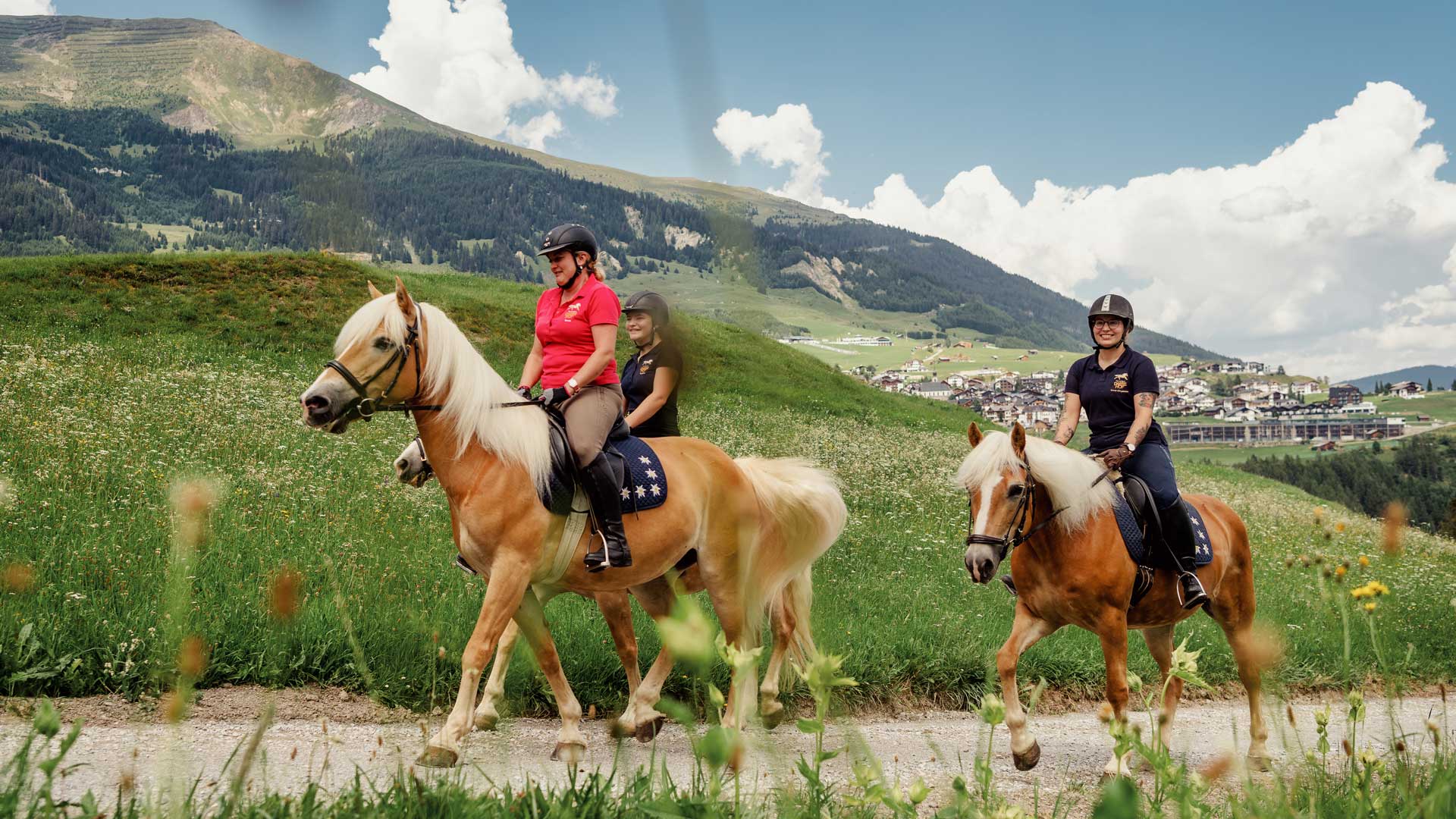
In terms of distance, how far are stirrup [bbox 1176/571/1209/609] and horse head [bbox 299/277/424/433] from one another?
20.4ft

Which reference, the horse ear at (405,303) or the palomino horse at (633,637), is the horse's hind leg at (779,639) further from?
the horse ear at (405,303)

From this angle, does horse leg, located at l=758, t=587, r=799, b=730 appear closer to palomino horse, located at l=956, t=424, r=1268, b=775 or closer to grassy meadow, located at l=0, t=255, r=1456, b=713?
grassy meadow, located at l=0, t=255, r=1456, b=713

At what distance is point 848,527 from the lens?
16641mm

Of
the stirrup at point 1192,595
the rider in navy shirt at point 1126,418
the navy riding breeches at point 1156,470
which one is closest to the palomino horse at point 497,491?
the rider in navy shirt at point 1126,418

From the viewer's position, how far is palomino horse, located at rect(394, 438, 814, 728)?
6.41 m

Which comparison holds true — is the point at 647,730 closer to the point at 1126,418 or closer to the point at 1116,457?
the point at 1116,457

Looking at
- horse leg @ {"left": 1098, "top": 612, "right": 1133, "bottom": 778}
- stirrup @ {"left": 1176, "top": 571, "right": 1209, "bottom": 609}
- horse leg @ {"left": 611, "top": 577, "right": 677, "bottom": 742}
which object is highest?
stirrup @ {"left": 1176, "top": 571, "right": 1209, "bottom": 609}

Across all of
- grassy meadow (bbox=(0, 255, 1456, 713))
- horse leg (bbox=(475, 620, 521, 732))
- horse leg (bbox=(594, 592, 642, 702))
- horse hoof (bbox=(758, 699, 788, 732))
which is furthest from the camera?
horse leg (bbox=(594, 592, 642, 702))

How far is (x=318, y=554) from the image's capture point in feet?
30.6

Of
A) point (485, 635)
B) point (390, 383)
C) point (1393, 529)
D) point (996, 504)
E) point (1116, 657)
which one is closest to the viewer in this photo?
point (1393, 529)

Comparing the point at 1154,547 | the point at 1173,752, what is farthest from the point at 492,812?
the point at 1173,752

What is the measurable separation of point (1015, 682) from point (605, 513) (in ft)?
11.2

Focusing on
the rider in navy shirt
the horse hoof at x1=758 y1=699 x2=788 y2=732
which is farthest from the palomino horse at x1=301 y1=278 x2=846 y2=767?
the rider in navy shirt

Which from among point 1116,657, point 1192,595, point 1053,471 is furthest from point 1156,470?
A: point 1116,657
